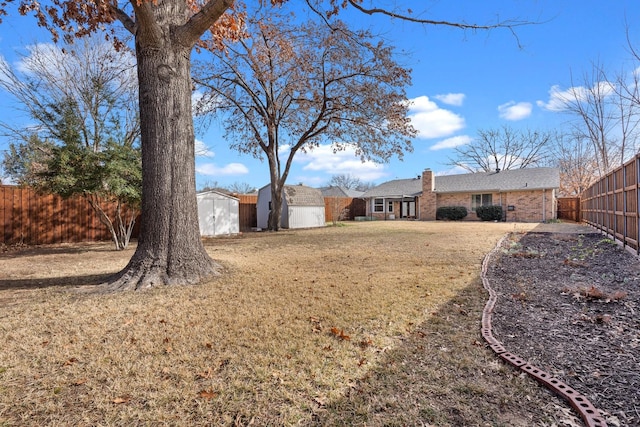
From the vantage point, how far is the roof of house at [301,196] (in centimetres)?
2053

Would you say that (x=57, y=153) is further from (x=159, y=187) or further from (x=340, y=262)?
(x=340, y=262)

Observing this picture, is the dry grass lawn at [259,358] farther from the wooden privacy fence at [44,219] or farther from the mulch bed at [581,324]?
the wooden privacy fence at [44,219]

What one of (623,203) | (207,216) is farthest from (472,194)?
(207,216)

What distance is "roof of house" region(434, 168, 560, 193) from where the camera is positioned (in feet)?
75.5

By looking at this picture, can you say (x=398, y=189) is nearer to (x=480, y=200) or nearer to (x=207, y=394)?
(x=480, y=200)

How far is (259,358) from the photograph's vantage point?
2.64m

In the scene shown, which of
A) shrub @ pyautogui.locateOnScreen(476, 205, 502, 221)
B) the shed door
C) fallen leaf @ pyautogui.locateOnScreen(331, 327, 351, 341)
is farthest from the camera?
shrub @ pyautogui.locateOnScreen(476, 205, 502, 221)

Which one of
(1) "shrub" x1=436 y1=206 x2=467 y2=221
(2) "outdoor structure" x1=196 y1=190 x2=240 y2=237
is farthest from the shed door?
(1) "shrub" x1=436 y1=206 x2=467 y2=221

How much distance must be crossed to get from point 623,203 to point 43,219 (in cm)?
1791

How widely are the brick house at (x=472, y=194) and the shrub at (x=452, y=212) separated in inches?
28.1

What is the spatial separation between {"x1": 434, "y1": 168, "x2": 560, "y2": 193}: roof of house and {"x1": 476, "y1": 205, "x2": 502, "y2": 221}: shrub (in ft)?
4.90

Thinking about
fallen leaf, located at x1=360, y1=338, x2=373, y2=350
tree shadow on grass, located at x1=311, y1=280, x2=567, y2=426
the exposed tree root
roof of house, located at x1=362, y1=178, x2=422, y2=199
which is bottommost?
tree shadow on grass, located at x1=311, y1=280, x2=567, y2=426

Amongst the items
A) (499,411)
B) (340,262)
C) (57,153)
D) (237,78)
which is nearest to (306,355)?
(499,411)

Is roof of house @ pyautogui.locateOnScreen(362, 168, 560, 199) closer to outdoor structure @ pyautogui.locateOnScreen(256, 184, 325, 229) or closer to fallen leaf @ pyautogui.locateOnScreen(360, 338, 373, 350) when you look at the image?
outdoor structure @ pyautogui.locateOnScreen(256, 184, 325, 229)
